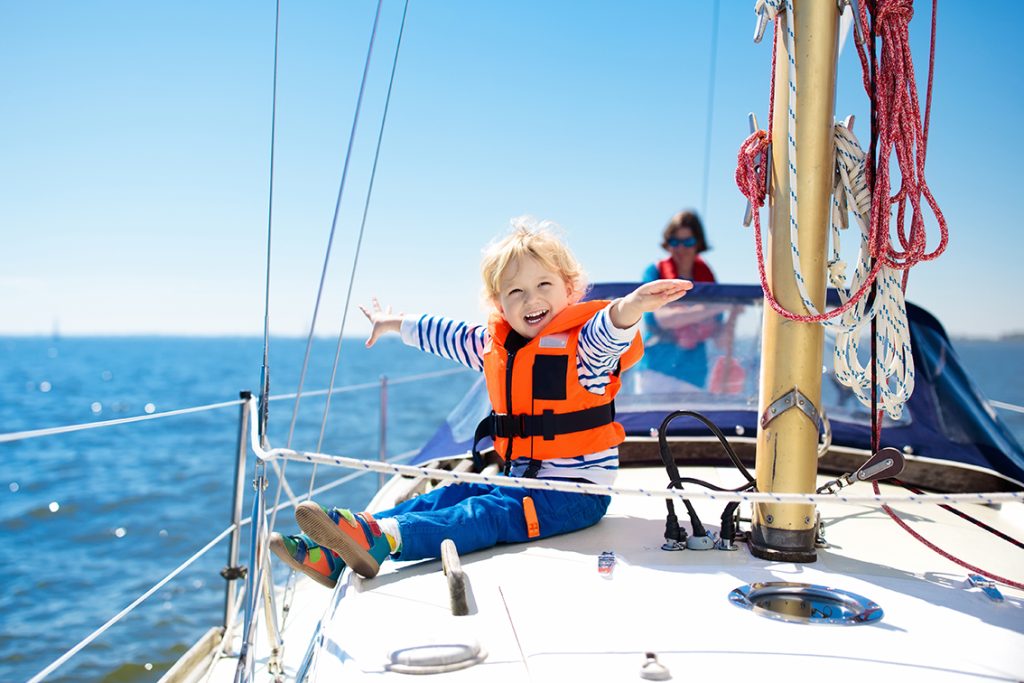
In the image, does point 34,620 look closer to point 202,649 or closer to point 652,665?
point 202,649

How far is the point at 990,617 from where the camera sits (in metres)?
1.63

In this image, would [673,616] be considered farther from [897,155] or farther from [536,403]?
[897,155]

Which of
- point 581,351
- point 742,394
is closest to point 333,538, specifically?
point 581,351

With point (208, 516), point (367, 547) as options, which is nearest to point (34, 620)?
Result: point (208, 516)

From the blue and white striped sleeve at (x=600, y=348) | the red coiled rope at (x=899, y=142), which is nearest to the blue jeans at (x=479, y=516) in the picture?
the blue and white striped sleeve at (x=600, y=348)

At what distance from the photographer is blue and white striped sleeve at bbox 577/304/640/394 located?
221cm

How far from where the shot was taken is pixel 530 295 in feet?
8.11

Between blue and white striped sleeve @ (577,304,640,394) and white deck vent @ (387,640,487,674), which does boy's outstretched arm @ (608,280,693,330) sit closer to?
blue and white striped sleeve @ (577,304,640,394)

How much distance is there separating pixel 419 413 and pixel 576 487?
24.3m

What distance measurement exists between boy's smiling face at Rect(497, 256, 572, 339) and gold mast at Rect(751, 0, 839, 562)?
0.69 m

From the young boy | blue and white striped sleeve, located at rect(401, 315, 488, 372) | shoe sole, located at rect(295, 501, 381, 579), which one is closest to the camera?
shoe sole, located at rect(295, 501, 381, 579)

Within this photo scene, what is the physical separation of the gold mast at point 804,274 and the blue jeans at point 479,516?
1.65 feet

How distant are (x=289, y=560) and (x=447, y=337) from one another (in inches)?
45.4

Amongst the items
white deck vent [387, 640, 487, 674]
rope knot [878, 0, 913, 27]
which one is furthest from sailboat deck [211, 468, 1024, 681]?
rope knot [878, 0, 913, 27]
